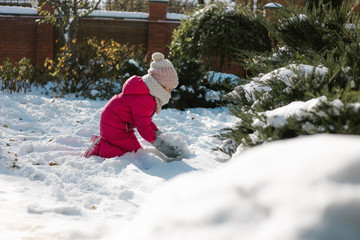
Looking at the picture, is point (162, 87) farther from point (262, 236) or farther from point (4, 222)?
point (262, 236)

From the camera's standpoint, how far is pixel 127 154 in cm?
395

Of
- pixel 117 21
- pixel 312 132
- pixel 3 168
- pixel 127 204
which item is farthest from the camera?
pixel 117 21

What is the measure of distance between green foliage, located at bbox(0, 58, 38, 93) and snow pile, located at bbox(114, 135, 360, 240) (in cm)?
685

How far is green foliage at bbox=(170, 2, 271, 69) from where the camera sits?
839cm

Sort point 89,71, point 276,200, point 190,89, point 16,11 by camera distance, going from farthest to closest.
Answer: point 16,11
point 89,71
point 190,89
point 276,200

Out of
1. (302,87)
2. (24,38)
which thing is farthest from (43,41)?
(302,87)

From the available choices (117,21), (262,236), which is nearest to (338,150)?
(262,236)

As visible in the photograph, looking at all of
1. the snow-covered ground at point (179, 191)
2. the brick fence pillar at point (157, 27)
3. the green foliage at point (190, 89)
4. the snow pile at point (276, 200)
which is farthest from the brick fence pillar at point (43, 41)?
the snow pile at point (276, 200)

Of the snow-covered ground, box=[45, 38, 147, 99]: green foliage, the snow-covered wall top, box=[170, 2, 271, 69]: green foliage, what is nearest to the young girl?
the snow-covered ground

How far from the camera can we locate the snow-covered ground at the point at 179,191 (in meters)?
1.19

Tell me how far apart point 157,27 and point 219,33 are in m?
4.42

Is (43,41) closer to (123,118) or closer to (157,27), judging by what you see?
(157,27)

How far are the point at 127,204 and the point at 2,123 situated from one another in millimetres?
3142

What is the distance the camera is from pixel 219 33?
834 centimetres
